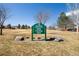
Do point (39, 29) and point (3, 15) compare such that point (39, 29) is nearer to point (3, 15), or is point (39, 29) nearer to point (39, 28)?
point (39, 28)

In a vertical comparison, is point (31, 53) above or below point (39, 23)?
below

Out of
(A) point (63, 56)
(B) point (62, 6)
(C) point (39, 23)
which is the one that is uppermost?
(B) point (62, 6)

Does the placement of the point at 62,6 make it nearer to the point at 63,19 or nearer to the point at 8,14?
the point at 63,19

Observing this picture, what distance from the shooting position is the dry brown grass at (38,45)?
3658 millimetres

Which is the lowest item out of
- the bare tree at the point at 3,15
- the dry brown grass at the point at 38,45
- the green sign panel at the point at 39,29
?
the dry brown grass at the point at 38,45

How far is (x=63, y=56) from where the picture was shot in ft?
12.0

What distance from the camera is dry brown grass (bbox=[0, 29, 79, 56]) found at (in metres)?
3.66

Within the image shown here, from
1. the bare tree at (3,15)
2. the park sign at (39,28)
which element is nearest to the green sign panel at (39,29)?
the park sign at (39,28)

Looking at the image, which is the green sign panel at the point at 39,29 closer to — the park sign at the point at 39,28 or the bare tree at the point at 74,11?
the park sign at the point at 39,28

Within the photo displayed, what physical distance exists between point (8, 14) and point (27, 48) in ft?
1.93

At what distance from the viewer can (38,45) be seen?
12.2ft

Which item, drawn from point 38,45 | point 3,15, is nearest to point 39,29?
point 38,45

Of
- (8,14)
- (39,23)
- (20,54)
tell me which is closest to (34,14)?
(39,23)

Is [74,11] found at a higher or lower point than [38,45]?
higher
